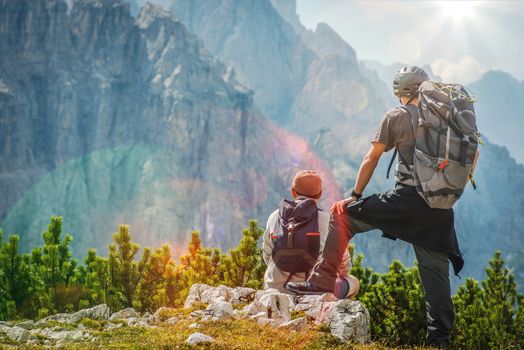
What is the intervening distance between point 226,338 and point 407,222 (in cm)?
255

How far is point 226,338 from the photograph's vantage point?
520cm

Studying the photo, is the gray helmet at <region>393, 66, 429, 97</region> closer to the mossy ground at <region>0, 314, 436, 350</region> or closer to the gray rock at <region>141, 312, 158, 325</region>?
the mossy ground at <region>0, 314, 436, 350</region>

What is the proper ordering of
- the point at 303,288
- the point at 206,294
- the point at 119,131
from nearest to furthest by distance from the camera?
1. the point at 303,288
2. the point at 206,294
3. the point at 119,131

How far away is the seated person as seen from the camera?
627cm

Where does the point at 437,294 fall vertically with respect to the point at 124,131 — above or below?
below

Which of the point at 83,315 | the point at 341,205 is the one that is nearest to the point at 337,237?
the point at 341,205

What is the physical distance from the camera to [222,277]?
34.8ft

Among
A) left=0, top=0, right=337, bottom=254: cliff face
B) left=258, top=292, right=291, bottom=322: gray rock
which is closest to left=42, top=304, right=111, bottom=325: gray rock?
left=258, top=292, right=291, bottom=322: gray rock

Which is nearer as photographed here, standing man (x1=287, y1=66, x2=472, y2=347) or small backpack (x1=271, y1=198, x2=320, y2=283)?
standing man (x1=287, y1=66, x2=472, y2=347)

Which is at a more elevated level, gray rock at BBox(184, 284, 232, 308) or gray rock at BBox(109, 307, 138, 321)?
gray rock at BBox(184, 284, 232, 308)

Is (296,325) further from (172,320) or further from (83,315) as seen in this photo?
(83,315)

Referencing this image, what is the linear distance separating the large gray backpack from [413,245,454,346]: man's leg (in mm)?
693

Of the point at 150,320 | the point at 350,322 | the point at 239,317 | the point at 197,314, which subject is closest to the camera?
the point at 350,322

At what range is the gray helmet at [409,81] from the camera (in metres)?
5.72
